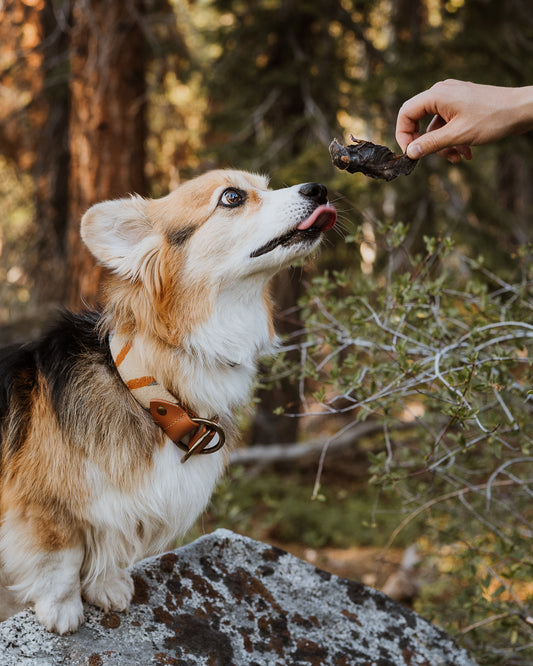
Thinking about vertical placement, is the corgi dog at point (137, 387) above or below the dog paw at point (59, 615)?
above

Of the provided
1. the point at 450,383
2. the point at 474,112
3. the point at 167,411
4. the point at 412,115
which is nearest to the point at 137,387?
the point at 167,411

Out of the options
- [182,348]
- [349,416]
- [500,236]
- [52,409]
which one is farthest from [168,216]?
[349,416]

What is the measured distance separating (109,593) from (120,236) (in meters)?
1.46

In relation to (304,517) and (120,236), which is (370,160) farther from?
(304,517)

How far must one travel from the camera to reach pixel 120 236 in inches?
113

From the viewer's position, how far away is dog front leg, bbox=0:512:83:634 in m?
2.39

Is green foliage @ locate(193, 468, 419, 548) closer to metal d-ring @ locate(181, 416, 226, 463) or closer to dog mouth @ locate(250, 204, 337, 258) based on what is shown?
metal d-ring @ locate(181, 416, 226, 463)

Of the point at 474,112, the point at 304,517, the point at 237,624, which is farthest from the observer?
the point at 304,517

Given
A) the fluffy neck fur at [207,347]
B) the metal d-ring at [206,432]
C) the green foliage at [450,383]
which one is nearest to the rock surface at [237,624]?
the green foliage at [450,383]

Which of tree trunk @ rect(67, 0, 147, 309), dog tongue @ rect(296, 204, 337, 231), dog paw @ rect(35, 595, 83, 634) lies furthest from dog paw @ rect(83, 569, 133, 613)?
tree trunk @ rect(67, 0, 147, 309)

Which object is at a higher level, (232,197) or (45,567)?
(232,197)

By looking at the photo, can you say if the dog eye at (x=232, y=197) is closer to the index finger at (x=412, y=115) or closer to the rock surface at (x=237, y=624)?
the index finger at (x=412, y=115)

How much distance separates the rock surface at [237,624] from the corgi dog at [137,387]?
96 millimetres

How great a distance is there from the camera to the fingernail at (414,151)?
7.89 feet
